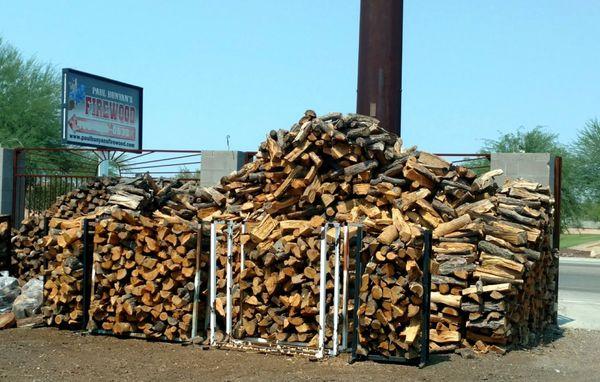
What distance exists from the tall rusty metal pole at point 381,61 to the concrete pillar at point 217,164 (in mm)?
2382

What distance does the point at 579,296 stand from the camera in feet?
56.2

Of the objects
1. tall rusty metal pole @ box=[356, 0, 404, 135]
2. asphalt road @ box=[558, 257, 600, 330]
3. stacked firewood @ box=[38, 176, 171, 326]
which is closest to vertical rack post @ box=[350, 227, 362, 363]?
stacked firewood @ box=[38, 176, 171, 326]

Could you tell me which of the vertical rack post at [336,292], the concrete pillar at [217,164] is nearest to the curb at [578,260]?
the concrete pillar at [217,164]

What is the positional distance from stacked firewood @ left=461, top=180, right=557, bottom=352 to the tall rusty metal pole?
10.4 feet

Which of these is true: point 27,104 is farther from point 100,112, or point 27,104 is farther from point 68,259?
point 68,259

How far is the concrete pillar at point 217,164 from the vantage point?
14398mm

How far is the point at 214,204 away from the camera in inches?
469

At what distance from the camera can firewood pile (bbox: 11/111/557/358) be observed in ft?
30.3

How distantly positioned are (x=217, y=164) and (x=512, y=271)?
6.42m

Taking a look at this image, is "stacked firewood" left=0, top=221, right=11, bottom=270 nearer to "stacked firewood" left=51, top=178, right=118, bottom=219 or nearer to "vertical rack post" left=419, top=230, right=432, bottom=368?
"stacked firewood" left=51, top=178, right=118, bottom=219

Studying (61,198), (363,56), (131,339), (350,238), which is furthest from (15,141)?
(350,238)

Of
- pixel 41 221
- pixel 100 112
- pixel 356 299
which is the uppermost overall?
pixel 100 112

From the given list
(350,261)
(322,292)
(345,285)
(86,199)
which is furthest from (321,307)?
(86,199)

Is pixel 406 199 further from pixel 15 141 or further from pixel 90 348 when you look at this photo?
pixel 15 141
